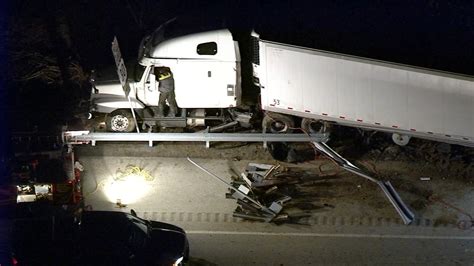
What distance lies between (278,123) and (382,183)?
284cm

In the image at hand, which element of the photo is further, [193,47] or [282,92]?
[193,47]

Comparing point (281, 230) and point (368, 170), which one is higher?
point (368, 170)

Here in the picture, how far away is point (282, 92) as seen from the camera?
12922 mm

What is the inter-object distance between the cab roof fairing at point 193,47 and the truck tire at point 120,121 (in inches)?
51.2

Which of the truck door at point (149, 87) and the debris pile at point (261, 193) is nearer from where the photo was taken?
the debris pile at point (261, 193)

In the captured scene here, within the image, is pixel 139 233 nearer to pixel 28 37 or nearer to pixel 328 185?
pixel 328 185

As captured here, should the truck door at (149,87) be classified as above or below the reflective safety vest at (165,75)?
below

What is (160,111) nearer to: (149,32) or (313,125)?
(313,125)

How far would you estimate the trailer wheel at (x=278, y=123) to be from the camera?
44.3ft

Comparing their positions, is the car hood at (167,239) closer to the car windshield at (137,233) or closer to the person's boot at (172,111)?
the car windshield at (137,233)

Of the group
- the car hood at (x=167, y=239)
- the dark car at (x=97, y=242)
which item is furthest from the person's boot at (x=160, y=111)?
the dark car at (x=97, y=242)

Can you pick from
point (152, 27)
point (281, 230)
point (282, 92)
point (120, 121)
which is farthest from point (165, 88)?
point (152, 27)

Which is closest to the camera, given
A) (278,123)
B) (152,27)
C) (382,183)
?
(382,183)

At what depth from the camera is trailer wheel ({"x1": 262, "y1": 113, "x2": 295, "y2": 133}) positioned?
44.3 feet
